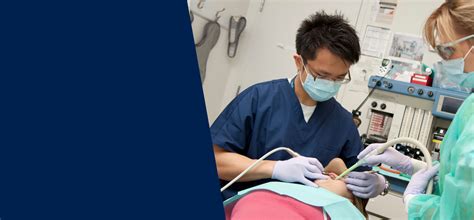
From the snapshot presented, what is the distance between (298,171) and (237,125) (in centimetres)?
32

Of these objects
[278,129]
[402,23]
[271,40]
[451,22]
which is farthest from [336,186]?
[271,40]

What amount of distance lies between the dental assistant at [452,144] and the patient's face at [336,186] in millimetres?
129

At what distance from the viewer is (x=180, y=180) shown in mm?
549

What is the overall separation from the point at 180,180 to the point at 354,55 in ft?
3.97

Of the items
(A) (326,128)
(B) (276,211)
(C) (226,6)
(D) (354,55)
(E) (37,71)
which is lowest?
(B) (276,211)

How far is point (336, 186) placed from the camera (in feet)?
4.81

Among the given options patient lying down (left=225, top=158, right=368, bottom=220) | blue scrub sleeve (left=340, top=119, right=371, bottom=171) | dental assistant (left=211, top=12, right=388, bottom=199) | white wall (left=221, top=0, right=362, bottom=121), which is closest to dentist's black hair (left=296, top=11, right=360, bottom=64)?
dental assistant (left=211, top=12, right=388, bottom=199)

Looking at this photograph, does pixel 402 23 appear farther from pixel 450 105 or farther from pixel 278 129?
pixel 278 129

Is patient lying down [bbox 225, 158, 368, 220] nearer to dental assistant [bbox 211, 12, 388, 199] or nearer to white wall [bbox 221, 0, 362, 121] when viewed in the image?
dental assistant [bbox 211, 12, 388, 199]

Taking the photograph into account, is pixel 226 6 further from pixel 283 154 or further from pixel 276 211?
pixel 276 211

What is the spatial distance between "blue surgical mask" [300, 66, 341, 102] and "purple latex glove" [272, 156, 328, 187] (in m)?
0.32

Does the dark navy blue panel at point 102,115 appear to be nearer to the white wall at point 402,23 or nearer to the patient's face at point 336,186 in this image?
the patient's face at point 336,186

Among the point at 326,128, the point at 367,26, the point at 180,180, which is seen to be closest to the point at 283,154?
the point at 326,128

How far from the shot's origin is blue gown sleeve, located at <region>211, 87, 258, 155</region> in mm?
1605
